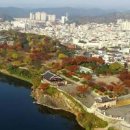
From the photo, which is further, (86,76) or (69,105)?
(86,76)

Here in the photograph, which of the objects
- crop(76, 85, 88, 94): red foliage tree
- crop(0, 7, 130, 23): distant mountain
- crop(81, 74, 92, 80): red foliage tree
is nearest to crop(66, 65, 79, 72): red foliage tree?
crop(81, 74, 92, 80): red foliage tree

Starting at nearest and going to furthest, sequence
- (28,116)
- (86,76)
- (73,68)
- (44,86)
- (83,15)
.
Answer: (28,116) < (44,86) < (86,76) < (73,68) < (83,15)

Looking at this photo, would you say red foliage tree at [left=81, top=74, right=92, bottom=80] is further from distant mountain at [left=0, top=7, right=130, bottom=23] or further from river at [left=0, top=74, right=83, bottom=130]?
distant mountain at [left=0, top=7, right=130, bottom=23]

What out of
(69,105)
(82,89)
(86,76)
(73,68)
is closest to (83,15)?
(73,68)

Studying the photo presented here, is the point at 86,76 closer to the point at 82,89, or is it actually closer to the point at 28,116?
the point at 82,89

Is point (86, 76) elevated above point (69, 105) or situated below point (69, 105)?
above

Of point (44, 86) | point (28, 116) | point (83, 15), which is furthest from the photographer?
point (83, 15)

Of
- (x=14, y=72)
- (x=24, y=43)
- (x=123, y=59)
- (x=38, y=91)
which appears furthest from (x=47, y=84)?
(x=24, y=43)

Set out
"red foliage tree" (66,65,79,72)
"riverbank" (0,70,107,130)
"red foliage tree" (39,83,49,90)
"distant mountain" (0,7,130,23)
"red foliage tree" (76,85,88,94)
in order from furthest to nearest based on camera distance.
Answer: "distant mountain" (0,7,130,23)
"red foliage tree" (66,65,79,72)
"red foliage tree" (39,83,49,90)
"red foliage tree" (76,85,88,94)
"riverbank" (0,70,107,130)
